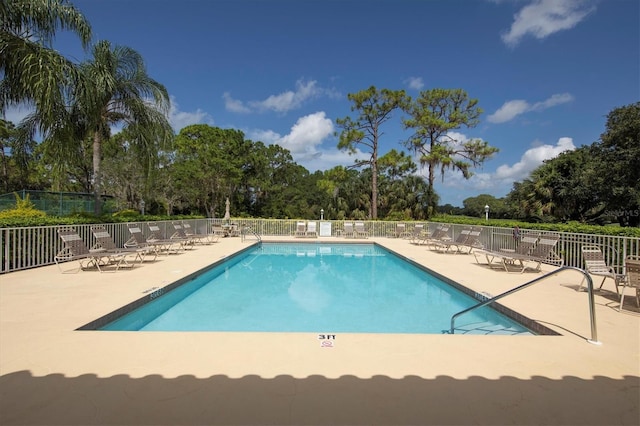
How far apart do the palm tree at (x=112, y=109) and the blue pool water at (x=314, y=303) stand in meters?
6.04

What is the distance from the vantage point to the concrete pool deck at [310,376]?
2172 millimetres

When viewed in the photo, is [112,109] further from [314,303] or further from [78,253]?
[314,303]

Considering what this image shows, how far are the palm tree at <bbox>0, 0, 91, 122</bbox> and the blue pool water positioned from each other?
229 inches

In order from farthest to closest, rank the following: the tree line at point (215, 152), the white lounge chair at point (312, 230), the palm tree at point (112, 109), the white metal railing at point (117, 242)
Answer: the white lounge chair at point (312, 230) → the palm tree at point (112, 109) → the tree line at point (215, 152) → the white metal railing at point (117, 242)

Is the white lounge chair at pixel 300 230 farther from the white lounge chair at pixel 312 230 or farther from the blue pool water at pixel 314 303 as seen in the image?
the blue pool water at pixel 314 303

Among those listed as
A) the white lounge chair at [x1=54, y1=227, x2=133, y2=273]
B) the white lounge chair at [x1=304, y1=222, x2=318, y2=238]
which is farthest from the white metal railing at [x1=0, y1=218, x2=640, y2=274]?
the white lounge chair at [x1=304, y1=222, x2=318, y2=238]

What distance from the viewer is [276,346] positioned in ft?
11.0

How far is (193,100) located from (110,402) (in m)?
22.9

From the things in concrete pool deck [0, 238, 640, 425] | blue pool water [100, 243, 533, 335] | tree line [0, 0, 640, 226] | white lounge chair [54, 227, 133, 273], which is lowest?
blue pool water [100, 243, 533, 335]

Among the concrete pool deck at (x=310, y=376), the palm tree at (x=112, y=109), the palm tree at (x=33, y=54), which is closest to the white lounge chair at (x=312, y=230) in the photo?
the palm tree at (x=112, y=109)

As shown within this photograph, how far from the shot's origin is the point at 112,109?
39.5ft

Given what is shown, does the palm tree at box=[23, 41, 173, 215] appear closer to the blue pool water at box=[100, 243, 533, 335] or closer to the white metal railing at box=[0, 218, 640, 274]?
the white metal railing at box=[0, 218, 640, 274]

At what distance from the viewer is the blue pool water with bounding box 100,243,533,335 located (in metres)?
5.02

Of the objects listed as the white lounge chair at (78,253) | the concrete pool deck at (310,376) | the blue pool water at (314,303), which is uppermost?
the white lounge chair at (78,253)
